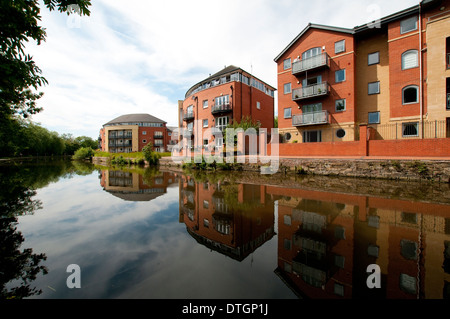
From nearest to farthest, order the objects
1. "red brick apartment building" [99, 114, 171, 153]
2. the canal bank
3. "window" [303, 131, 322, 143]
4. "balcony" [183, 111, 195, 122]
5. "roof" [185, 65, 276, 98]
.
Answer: the canal bank
"window" [303, 131, 322, 143]
"roof" [185, 65, 276, 98]
"balcony" [183, 111, 195, 122]
"red brick apartment building" [99, 114, 171, 153]

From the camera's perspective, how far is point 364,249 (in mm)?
3588

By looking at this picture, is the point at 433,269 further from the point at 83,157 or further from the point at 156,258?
the point at 83,157

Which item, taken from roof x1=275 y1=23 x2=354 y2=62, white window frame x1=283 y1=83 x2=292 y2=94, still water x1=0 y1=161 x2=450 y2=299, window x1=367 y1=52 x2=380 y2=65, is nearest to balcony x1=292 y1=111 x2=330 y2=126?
white window frame x1=283 y1=83 x2=292 y2=94

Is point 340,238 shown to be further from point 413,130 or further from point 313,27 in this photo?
point 313,27

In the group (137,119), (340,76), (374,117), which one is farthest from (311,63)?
(137,119)

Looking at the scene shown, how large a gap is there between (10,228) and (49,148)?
8661 cm

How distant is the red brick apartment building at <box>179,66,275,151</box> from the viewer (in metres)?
27.8

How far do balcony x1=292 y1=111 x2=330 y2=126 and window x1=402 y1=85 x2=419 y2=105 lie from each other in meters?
5.93

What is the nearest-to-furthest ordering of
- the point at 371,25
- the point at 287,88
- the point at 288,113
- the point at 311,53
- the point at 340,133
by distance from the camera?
the point at 371,25 < the point at 340,133 < the point at 311,53 < the point at 288,113 < the point at 287,88

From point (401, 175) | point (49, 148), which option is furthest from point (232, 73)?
point (49, 148)

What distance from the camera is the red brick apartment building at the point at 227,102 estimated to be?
91.2 feet

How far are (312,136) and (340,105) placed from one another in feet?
12.8

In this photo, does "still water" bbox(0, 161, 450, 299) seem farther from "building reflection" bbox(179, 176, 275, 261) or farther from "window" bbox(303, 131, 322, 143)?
"window" bbox(303, 131, 322, 143)

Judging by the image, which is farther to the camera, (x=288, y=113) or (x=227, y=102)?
(x=227, y=102)
